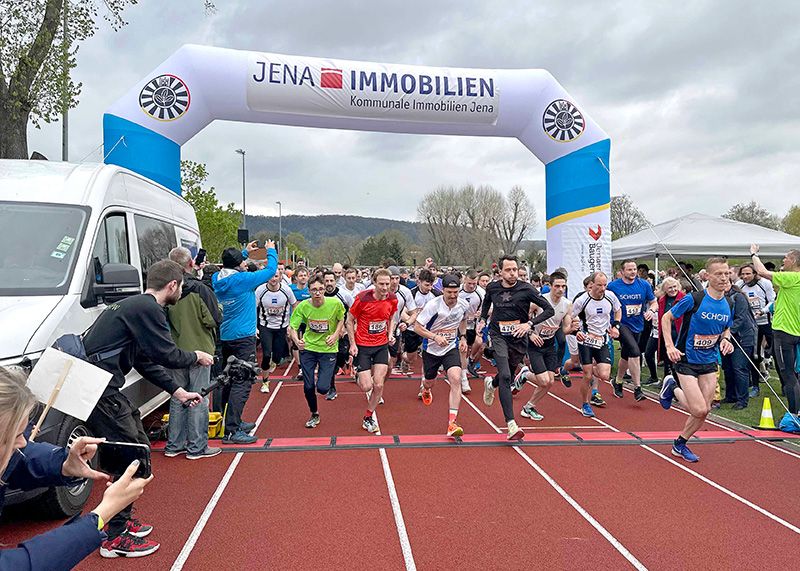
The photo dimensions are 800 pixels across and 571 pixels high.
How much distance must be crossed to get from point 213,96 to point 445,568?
9.40 metres

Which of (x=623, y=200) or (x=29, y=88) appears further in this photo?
(x=623, y=200)

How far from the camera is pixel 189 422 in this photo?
6.21 meters

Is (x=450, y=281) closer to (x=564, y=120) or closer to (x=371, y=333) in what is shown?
(x=371, y=333)

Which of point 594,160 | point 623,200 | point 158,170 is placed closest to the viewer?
point 158,170

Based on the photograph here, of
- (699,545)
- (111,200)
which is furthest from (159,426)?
(699,545)

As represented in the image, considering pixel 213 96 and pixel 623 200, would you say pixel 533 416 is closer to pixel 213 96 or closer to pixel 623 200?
pixel 213 96

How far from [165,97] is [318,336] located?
5.84 m

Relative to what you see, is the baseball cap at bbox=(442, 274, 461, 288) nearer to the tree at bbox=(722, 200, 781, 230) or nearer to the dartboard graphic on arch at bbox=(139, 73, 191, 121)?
the dartboard graphic on arch at bbox=(139, 73, 191, 121)

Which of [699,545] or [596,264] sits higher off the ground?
[596,264]

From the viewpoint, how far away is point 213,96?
35.3 feet

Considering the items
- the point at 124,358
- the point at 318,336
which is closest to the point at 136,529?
the point at 124,358

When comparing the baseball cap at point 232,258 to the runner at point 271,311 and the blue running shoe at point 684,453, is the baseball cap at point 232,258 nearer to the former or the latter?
the runner at point 271,311

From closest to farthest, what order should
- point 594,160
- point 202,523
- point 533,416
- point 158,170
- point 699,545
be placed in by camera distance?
point 699,545 < point 202,523 < point 533,416 < point 158,170 < point 594,160

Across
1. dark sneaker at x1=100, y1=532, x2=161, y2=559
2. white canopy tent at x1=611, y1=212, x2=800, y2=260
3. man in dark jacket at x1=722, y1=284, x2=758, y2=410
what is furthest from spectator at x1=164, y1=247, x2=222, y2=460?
white canopy tent at x1=611, y1=212, x2=800, y2=260
